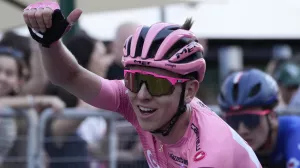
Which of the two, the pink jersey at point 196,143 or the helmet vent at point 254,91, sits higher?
the pink jersey at point 196,143

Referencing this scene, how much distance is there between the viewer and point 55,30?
4.13 meters

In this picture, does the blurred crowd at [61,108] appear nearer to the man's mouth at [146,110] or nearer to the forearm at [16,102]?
the forearm at [16,102]

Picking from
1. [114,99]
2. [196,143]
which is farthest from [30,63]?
[196,143]

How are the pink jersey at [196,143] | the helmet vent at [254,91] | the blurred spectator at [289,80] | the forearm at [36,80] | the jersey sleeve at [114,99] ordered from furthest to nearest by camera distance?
the blurred spectator at [289,80] → the forearm at [36,80] → the helmet vent at [254,91] → the jersey sleeve at [114,99] → the pink jersey at [196,143]

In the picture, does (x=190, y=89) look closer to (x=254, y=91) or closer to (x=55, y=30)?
(x=55, y=30)

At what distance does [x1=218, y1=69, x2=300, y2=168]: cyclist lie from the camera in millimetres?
6234

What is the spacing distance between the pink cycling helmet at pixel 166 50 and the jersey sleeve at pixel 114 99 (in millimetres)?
280

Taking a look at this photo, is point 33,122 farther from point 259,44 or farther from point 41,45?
point 259,44

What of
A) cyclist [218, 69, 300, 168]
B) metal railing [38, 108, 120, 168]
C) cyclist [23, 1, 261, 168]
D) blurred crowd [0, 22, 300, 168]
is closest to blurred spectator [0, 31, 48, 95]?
blurred crowd [0, 22, 300, 168]

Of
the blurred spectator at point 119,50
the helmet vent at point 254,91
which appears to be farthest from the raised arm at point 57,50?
the blurred spectator at point 119,50

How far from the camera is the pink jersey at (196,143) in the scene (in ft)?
13.9

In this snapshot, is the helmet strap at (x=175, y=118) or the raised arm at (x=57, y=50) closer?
the raised arm at (x=57, y=50)

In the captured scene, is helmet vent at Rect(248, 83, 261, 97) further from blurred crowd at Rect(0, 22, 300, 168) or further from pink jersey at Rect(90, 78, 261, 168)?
pink jersey at Rect(90, 78, 261, 168)

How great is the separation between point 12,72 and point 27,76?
1.02ft
